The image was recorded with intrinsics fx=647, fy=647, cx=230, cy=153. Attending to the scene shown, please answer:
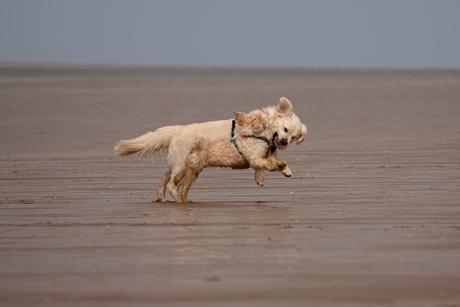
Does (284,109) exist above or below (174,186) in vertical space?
above

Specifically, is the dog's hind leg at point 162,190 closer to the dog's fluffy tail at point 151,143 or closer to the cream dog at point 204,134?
the cream dog at point 204,134

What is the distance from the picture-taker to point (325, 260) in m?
4.41

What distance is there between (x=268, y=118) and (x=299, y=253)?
9.80ft

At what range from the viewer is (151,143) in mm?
7828

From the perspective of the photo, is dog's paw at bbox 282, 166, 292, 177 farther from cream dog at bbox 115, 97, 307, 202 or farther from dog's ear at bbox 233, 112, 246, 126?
dog's ear at bbox 233, 112, 246, 126

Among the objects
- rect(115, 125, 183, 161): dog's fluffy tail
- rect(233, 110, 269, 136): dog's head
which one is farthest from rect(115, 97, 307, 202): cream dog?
rect(233, 110, 269, 136): dog's head

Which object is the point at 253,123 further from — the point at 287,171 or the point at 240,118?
the point at 287,171

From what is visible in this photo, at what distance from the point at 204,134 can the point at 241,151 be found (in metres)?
0.54

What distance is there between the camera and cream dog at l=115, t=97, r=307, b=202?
734 centimetres

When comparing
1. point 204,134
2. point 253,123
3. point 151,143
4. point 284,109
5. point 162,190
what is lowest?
point 162,190

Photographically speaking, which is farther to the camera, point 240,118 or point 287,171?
point 240,118

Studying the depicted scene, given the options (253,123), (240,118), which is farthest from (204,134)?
(253,123)

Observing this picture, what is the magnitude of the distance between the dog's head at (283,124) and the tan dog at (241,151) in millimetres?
69

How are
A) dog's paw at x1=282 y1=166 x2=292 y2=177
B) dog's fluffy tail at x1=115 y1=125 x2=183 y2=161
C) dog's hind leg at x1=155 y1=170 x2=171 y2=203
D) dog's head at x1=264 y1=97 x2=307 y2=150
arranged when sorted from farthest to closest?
1. dog's fluffy tail at x1=115 y1=125 x2=183 y2=161
2. dog's hind leg at x1=155 y1=170 x2=171 y2=203
3. dog's head at x1=264 y1=97 x2=307 y2=150
4. dog's paw at x1=282 y1=166 x2=292 y2=177
